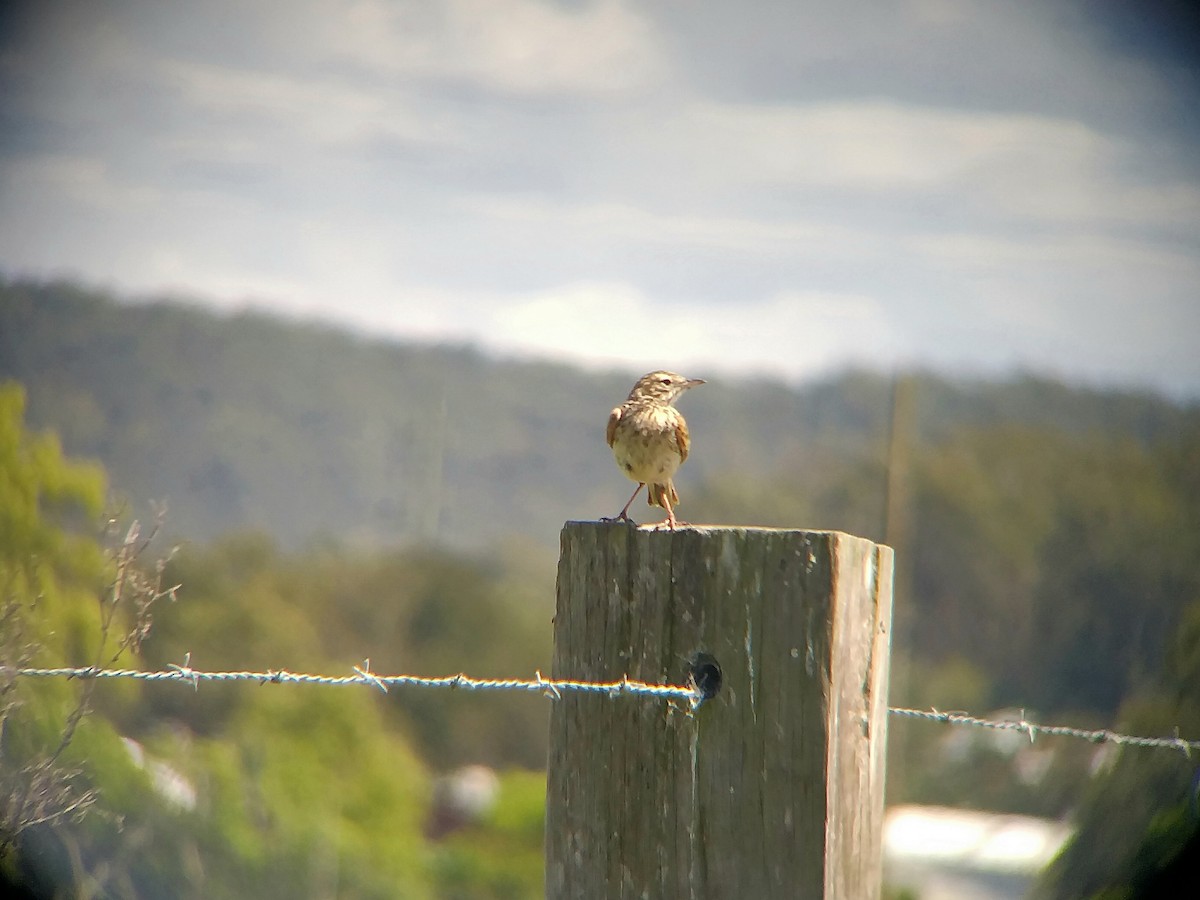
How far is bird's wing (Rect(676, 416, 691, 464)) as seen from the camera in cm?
483

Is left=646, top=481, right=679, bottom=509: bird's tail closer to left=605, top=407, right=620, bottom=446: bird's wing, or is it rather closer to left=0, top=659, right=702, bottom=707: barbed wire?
left=605, top=407, right=620, bottom=446: bird's wing

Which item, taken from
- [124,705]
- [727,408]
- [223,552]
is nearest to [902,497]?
[727,408]

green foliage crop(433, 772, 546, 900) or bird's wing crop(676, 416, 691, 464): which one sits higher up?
bird's wing crop(676, 416, 691, 464)

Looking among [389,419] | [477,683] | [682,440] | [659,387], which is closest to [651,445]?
[682,440]

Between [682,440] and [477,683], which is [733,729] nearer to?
[477,683]

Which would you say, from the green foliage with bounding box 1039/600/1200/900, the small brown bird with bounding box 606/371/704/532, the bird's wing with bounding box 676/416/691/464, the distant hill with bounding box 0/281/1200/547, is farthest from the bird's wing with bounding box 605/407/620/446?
the distant hill with bounding box 0/281/1200/547

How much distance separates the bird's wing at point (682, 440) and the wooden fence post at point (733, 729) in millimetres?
2453

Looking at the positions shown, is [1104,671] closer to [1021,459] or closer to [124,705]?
[1021,459]

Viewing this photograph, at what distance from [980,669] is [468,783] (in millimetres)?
9338

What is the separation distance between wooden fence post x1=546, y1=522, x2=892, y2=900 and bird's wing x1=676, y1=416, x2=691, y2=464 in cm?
245

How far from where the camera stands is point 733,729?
2.24 metres

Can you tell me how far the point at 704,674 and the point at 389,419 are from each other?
20497 mm

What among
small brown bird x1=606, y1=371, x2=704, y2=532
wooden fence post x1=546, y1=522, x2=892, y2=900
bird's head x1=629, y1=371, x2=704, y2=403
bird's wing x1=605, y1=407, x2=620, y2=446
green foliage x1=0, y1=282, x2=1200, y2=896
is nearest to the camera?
wooden fence post x1=546, y1=522, x2=892, y2=900

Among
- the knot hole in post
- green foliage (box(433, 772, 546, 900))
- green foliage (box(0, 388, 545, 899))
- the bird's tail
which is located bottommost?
green foliage (box(433, 772, 546, 900))
